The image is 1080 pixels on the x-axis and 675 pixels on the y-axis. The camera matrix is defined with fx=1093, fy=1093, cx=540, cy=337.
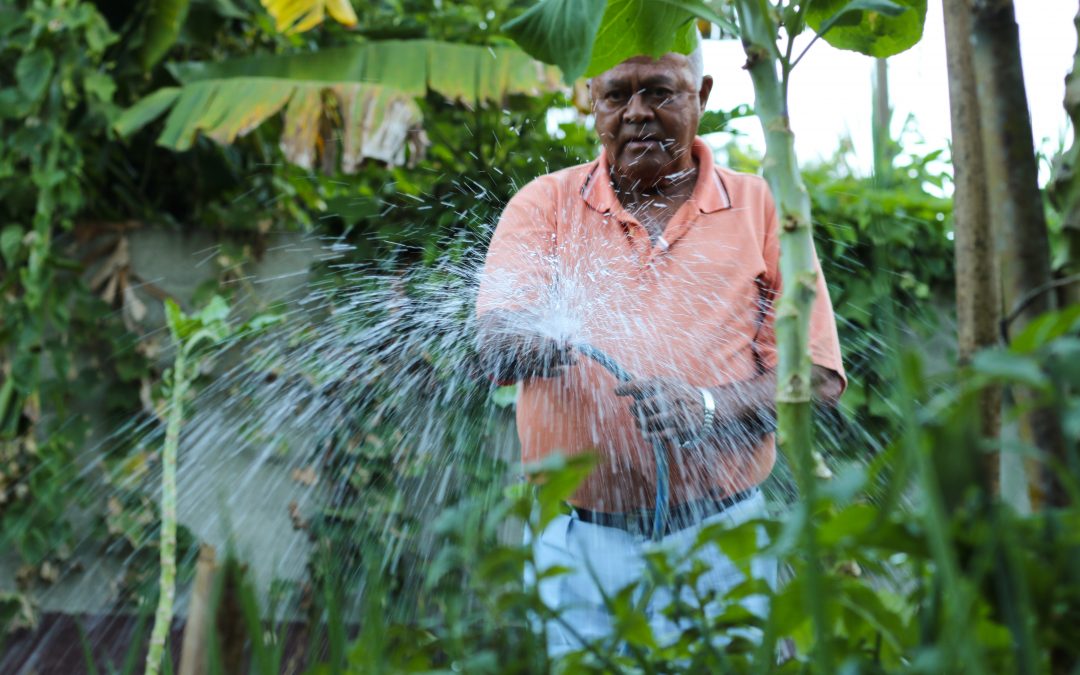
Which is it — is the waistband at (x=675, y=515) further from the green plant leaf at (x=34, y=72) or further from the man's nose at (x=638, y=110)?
the green plant leaf at (x=34, y=72)

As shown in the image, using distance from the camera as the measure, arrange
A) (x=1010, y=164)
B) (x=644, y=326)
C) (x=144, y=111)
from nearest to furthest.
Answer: (x=1010, y=164) < (x=644, y=326) < (x=144, y=111)

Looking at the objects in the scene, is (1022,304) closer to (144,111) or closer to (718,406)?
(718,406)

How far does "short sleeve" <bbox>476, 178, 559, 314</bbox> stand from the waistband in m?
0.51

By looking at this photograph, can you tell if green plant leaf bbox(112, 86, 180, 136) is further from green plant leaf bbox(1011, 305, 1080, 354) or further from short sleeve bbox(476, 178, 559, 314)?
green plant leaf bbox(1011, 305, 1080, 354)

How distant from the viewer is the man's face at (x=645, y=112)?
2555mm

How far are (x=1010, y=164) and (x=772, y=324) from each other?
4.81ft

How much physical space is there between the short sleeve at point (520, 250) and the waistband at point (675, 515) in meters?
0.51

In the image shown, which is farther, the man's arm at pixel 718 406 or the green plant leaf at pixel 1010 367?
the man's arm at pixel 718 406

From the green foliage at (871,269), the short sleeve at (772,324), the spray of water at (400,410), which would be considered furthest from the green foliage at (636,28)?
the green foliage at (871,269)

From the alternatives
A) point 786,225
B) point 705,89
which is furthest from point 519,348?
point 786,225

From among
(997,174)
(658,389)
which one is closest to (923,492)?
(997,174)

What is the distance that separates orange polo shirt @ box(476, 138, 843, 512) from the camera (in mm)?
2412

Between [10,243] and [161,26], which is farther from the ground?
[161,26]

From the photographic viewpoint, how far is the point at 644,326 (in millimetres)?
2707
